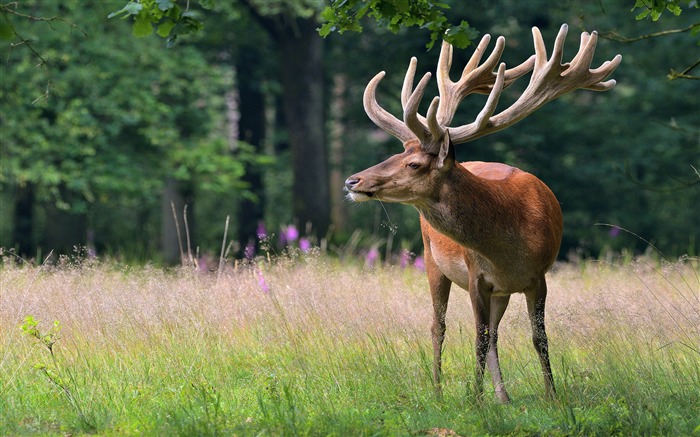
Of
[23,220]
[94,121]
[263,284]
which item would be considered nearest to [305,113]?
[94,121]

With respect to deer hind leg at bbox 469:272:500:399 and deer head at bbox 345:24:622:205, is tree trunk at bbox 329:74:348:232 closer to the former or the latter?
deer head at bbox 345:24:622:205

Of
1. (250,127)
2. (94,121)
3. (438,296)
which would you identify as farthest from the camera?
(250,127)

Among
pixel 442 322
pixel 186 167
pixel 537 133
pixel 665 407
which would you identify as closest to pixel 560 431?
pixel 665 407

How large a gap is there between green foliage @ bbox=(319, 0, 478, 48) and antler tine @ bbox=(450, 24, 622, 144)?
0.50 m

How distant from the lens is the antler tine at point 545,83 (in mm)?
6664

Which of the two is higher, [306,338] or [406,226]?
[306,338]

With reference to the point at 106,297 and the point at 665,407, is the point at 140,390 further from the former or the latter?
the point at 665,407

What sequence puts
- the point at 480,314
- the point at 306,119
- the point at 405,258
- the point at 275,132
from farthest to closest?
1. the point at 275,132
2. the point at 306,119
3. the point at 405,258
4. the point at 480,314

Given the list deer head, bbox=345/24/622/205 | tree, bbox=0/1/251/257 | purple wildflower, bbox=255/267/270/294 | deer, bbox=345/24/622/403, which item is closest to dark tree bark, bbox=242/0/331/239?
tree, bbox=0/1/251/257

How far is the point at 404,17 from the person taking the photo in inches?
257

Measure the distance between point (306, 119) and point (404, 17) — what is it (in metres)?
12.9

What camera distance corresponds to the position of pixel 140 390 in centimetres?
674

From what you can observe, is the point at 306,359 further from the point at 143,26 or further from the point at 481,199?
the point at 143,26

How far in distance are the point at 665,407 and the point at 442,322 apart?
1.71 m
